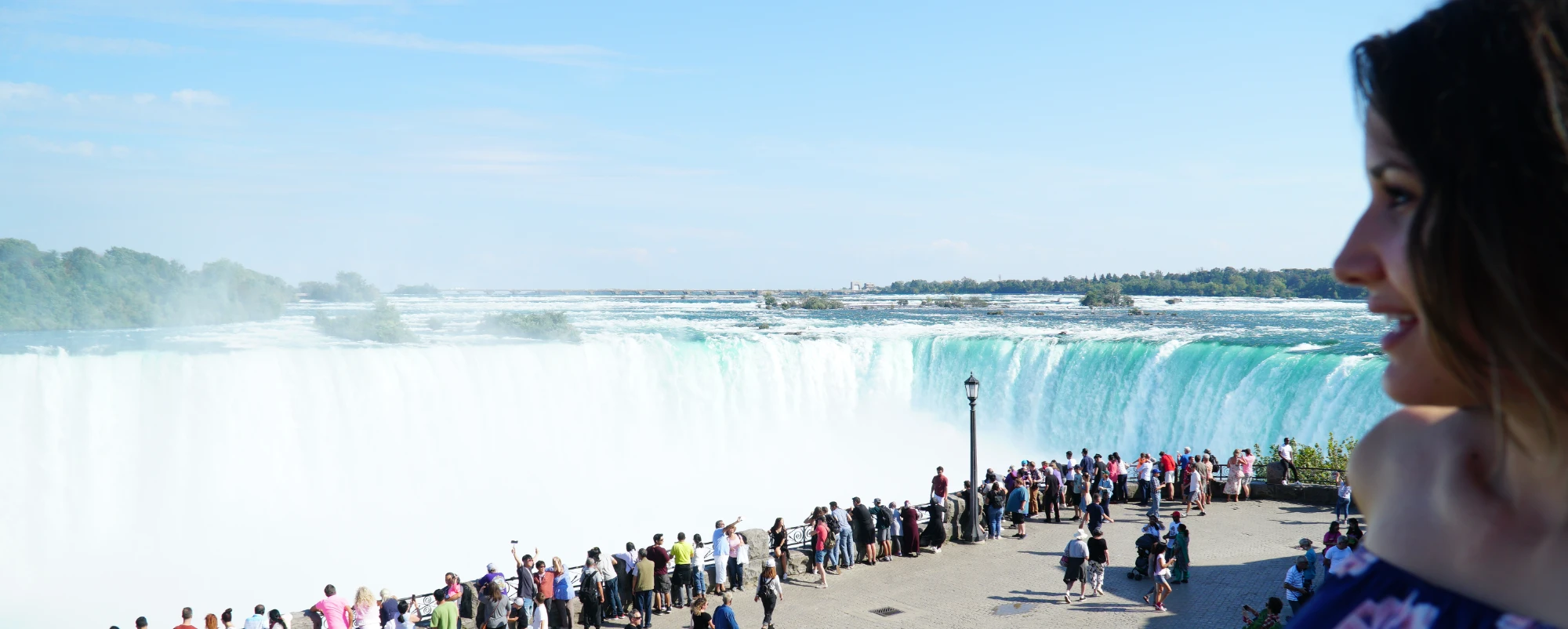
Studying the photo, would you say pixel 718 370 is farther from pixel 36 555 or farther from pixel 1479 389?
pixel 1479 389

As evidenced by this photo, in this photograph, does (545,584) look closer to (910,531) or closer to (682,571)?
(682,571)

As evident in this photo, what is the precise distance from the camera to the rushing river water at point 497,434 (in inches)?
854

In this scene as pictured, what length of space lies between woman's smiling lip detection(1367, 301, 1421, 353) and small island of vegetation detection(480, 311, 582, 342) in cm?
4290

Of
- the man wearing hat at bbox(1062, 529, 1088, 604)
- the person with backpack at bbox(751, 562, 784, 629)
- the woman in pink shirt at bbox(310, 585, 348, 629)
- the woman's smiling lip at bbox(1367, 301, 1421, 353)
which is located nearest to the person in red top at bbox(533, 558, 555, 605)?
the woman in pink shirt at bbox(310, 585, 348, 629)

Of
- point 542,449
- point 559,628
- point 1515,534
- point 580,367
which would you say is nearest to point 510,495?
point 542,449

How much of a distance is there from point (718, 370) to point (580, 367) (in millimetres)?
4779

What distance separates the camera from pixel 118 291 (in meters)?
42.2

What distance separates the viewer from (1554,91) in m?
0.62

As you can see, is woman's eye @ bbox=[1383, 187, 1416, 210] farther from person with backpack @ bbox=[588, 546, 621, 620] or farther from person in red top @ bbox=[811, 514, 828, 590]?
person in red top @ bbox=[811, 514, 828, 590]

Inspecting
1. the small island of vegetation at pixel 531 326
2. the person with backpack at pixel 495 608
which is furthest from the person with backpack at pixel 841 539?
the small island of vegetation at pixel 531 326

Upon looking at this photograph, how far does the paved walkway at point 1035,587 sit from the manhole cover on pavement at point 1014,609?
0.11ft

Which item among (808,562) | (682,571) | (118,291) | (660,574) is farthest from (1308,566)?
(118,291)

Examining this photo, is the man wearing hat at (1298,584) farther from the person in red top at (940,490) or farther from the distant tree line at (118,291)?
the distant tree line at (118,291)

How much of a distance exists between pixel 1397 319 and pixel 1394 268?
0.22ft
